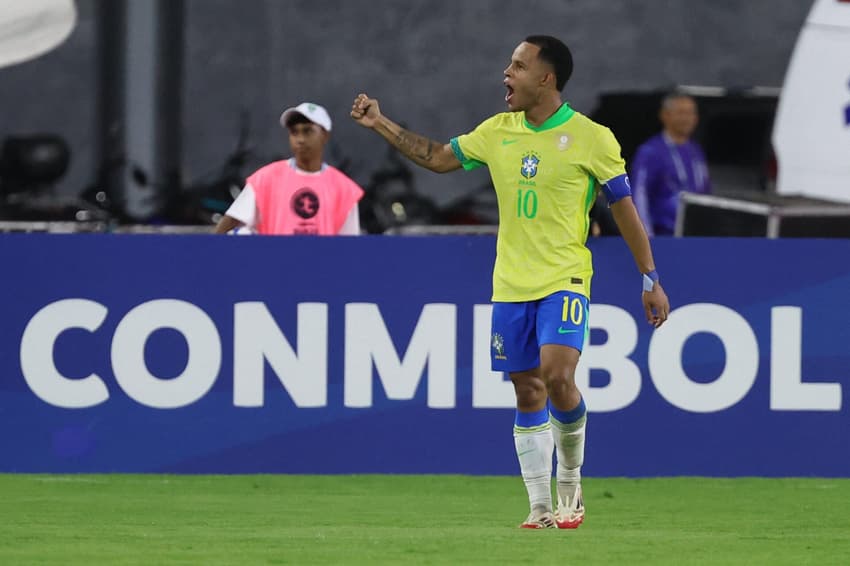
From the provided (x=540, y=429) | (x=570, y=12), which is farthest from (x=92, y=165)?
(x=540, y=429)

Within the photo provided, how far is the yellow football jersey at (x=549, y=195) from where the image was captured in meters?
9.65

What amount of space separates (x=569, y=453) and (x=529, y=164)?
1.27m

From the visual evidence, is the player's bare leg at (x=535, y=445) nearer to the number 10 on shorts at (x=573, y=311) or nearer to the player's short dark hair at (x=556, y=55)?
the number 10 on shorts at (x=573, y=311)

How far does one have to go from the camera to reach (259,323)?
39.0 ft

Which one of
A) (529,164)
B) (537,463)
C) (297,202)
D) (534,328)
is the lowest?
(537,463)

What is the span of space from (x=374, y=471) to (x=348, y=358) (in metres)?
0.62

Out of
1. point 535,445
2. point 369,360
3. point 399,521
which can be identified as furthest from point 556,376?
point 369,360

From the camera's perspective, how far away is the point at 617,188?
9664 mm

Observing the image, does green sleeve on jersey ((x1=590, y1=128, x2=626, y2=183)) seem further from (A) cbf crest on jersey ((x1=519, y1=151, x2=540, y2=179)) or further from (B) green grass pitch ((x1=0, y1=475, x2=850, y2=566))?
(B) green grass pitch ((x1=0, y1=475, x2=850, y2=566))

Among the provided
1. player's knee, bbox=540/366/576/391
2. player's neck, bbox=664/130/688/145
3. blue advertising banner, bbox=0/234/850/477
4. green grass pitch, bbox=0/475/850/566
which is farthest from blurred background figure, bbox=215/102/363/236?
player's neck, bbox=664/130/688/145

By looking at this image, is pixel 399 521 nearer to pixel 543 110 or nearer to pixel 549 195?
pixel 549 195

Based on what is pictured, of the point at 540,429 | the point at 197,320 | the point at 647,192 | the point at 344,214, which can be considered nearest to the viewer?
the point at 540,429

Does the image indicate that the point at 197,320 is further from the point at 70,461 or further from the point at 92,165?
the point at 92,165

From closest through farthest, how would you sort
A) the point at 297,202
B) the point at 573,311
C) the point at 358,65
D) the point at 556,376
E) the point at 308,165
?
the point at 556,376 → the point at 573,311 → the point at 297,202 → the point at 308,165 → the point at 358,65
